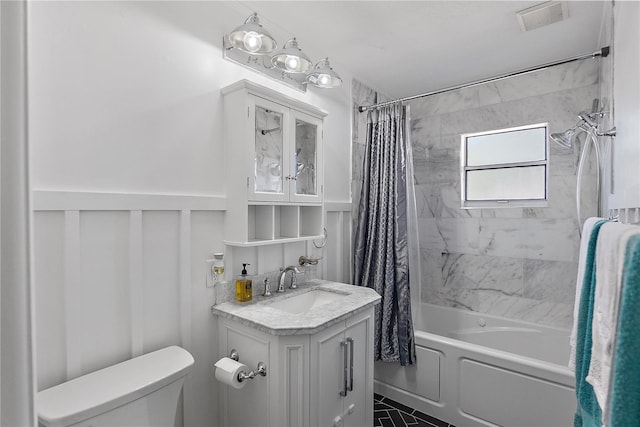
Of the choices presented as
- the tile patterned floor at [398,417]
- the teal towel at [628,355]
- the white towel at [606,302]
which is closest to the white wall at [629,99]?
the white towel at [606,302]

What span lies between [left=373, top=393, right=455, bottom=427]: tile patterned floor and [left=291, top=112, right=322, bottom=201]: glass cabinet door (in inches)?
61.7

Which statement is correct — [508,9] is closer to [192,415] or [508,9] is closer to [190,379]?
[190,379]

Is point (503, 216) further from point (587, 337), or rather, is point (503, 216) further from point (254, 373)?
point (254, 373)

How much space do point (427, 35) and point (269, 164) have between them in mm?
1384

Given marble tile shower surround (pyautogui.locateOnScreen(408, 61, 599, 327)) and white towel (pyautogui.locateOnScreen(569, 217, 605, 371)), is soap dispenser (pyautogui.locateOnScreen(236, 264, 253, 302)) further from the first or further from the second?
marble tile shower surround (pyautogui.locateOnScreen(408, 61, 599, 327))

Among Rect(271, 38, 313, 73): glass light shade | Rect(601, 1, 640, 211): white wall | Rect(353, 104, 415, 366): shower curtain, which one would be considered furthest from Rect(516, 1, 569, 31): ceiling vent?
Rect(271, 38, 313, 73): glass light shade

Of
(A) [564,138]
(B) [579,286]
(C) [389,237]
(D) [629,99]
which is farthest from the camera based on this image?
(C) [389,237]

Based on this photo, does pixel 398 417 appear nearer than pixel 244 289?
No

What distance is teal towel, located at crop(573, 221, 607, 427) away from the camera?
2.43 feet

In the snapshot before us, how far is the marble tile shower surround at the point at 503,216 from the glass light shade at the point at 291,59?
5.56 feet

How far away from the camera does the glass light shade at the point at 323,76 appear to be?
1997 mm

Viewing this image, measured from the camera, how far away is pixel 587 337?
0.75m

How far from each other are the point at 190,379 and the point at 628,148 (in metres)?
2.04

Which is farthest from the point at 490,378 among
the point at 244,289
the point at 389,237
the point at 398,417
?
the point at 244,289
